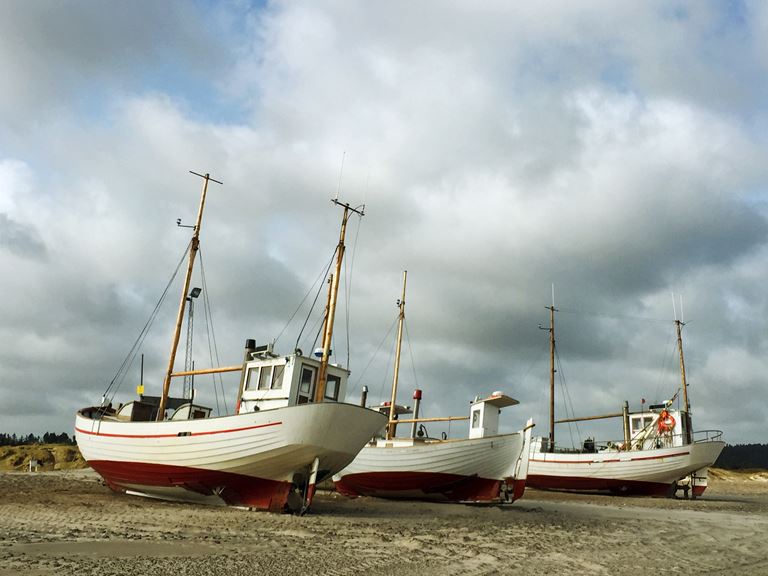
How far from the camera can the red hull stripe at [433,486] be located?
23.7 m

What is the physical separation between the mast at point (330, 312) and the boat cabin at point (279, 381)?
1.23 feet

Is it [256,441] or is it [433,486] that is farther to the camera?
[433,486]

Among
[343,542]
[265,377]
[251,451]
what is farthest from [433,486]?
[343,542]

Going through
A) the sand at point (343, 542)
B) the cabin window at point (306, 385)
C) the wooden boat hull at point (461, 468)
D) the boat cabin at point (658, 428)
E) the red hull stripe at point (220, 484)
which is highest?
the boat cabin at point (658, 428)

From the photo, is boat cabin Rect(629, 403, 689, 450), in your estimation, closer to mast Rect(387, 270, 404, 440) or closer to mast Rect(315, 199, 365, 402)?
mast Rect(387, 270, 404, 440)

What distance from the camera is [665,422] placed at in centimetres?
3788

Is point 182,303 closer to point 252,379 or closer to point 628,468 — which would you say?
point 252,379

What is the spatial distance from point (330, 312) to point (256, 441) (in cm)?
595

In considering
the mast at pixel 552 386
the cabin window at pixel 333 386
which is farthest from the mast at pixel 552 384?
the cabin window at pixel 333 386

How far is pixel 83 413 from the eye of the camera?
940 inches

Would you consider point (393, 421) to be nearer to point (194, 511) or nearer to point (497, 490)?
point (497, 490)

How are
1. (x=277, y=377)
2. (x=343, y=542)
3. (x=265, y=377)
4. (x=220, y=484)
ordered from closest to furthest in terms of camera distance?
(x=343, y=542) < (x=220, y=484) < (x=277, y=377) < (x=265, y=377)

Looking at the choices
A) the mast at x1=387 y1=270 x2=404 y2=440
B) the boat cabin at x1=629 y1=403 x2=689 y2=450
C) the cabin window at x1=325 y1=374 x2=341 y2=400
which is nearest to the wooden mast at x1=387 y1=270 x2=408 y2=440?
the mast at x1=387 y1=270 x2=404 y2=440

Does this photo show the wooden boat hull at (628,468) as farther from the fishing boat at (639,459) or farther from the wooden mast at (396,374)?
the wooden mast at (396,374)
